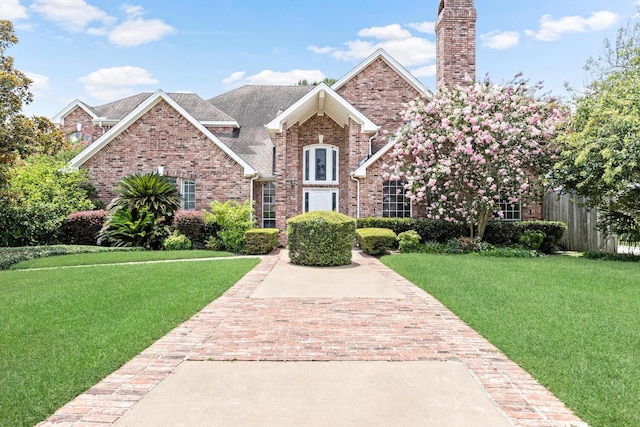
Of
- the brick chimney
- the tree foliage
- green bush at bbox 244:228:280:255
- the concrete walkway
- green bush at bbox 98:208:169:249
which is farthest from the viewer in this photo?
the brick chimney

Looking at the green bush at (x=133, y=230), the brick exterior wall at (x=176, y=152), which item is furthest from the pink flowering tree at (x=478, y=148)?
the green bush at (x=133, y=230)

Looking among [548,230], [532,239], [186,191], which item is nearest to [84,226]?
[186,191]

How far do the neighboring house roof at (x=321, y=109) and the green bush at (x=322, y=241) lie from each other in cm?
581

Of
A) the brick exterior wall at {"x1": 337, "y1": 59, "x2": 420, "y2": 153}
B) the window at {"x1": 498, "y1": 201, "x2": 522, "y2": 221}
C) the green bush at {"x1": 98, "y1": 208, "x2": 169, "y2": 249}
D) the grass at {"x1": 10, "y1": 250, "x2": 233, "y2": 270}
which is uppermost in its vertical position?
the brick exterior wall at {"x1": 337, "y1": 59, "x2": 420, "y2": 153}

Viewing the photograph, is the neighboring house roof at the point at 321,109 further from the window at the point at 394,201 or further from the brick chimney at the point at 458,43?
the brick chimney at the point at 458,43

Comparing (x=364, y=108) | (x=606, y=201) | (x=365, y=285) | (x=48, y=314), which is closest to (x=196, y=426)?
(x=48, y=314)

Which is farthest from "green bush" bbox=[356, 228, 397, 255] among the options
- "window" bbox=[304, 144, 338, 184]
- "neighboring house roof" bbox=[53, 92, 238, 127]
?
"neighboring house roof" bbox=[53, 92, 238, 127]

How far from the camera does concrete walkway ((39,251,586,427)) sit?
3.36 meters

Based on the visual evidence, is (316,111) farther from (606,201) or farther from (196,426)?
(196,426)

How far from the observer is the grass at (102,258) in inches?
461

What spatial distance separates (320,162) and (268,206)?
2956mm

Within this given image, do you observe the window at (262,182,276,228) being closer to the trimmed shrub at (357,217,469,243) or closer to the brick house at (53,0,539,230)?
Result: the brick house at (53,0,539,230)

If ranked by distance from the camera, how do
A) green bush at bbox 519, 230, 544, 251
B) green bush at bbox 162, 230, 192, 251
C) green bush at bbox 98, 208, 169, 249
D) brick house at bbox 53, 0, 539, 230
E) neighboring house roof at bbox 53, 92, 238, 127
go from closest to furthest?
green bush at bbox 162, 230, 192, 251
green bush at bbox 98, 208, 169, 249
green bush at bbox 519, 230, 544, 251
brick house at bbox 53, 0, 539, 230
neighboring house roof at bbox 53, 92, 238, 127

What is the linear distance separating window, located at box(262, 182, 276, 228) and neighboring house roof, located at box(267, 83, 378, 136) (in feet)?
9.42
